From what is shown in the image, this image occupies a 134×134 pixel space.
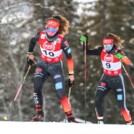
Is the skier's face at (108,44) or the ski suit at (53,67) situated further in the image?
the skier's face at (108,44)

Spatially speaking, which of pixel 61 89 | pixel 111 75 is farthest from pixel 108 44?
pixel 61 89

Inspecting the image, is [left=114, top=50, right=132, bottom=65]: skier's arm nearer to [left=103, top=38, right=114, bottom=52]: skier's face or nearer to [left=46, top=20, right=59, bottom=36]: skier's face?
[left=103, top=38, right=114, bottom=52]: skier's face

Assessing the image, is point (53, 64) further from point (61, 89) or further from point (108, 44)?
point (108, 44)

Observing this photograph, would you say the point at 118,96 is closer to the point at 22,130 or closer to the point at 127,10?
the point at 22,130

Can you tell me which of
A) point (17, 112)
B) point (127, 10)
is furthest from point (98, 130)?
point (127, 10)

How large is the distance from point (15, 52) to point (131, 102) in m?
7.63

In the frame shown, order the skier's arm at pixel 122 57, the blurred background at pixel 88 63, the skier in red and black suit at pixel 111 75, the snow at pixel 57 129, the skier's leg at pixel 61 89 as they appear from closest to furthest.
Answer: the snow at pixel 57 129 → the skier's leg at pixel 61 89 → the skier's arm at pixel 122 57 → the skier in red and black suit at pixel 111 75 → the blurred background at pixel 88 63

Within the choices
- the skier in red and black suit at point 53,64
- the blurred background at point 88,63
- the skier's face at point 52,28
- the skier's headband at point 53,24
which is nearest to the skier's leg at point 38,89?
the skier in red and black suit at point 53,64

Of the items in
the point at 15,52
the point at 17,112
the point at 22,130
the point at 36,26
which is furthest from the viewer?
the point at 15,52

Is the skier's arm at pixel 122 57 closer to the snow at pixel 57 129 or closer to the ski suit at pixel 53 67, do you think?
the ski suit at pixel 53 67

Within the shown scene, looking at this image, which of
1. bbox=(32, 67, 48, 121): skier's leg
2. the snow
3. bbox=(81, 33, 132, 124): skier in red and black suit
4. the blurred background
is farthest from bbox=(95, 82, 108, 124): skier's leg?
the blurred background

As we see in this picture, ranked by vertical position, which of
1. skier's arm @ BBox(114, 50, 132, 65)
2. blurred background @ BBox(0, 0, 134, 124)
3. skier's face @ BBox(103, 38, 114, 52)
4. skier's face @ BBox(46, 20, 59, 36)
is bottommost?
blurred background @ BBox(0, 0, 134, 124)

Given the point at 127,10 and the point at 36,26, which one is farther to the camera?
the point at 127,10

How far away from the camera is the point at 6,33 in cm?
1532
